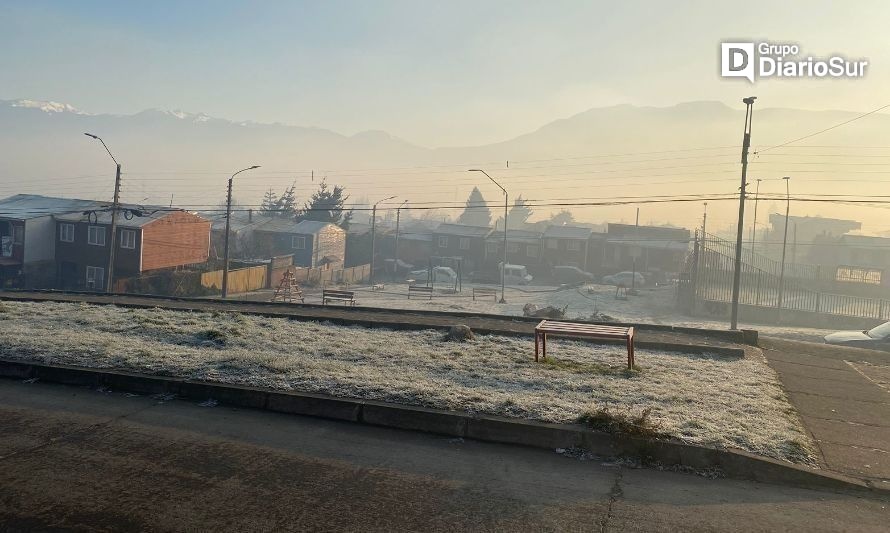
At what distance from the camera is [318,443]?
670 cm

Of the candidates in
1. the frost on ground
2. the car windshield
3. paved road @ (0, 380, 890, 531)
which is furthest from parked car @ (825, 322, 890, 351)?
paved road @ (0, 380, 890, 531)

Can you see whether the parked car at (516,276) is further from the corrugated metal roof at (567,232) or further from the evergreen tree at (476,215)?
the evergreen tree at (476,215)

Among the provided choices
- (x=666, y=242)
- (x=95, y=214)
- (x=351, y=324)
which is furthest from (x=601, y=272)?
(x=351, y=324)

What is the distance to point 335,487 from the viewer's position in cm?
553

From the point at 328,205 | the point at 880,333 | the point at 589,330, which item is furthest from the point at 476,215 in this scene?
the point at 589,330

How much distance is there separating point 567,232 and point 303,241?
30.8 metres

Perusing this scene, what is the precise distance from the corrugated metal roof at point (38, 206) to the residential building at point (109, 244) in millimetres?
1666

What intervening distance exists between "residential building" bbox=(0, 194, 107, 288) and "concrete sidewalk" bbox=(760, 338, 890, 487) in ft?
160

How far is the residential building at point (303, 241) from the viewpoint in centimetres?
6756

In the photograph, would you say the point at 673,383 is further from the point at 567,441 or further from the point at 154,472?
the point at 154,472

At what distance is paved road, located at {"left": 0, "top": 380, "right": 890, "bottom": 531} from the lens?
4.90m

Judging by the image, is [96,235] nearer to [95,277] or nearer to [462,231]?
[95,277]

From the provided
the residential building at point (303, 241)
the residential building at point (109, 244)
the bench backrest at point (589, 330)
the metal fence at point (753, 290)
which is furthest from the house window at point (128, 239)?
the bench backrest at point (589, 330)

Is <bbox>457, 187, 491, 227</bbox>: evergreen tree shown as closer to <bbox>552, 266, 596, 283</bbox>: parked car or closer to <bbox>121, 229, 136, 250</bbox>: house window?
<bbox>552, 266, 596, 283</bbox>: parked car
